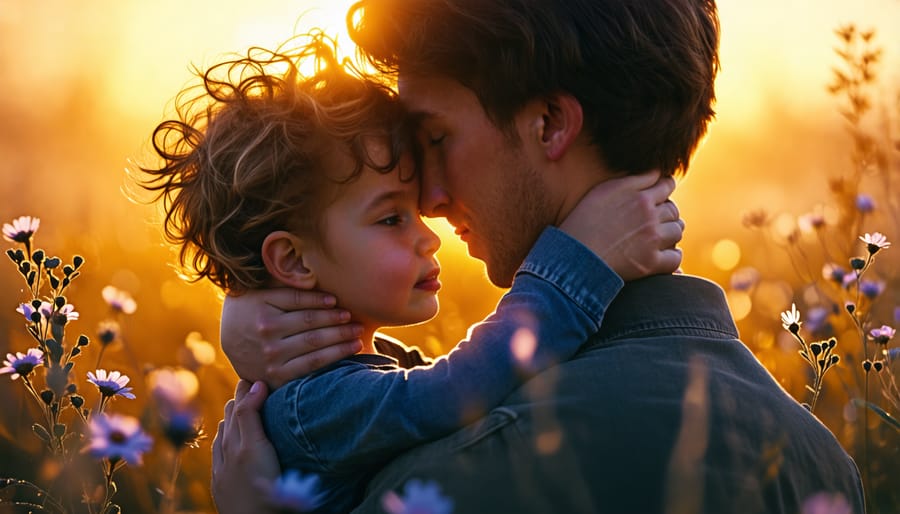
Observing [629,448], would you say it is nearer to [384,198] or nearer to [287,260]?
[384,198]

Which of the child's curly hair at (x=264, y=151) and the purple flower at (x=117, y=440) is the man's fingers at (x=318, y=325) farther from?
the purple flower at (x=117, y=440)

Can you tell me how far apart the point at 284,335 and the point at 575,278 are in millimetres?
771

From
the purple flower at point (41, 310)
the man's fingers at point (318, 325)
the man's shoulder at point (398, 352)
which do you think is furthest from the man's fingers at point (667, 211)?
the purple flower at point (41, 310)

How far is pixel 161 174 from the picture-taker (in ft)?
9.75

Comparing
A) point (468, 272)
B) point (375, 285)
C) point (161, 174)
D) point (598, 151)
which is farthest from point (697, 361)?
point (468, 272)

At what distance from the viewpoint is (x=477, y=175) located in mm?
2707

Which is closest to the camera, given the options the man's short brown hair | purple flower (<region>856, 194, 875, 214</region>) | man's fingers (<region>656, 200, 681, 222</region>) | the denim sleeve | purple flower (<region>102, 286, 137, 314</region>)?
the denim sleeve

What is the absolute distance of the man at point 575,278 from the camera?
1.84m

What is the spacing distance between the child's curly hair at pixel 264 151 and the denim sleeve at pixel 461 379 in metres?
0.54

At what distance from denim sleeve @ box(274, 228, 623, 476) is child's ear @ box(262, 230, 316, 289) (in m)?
0.40

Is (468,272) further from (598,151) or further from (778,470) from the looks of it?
(778,470)

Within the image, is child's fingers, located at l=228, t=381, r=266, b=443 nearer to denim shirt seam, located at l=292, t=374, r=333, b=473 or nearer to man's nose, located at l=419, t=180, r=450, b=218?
denim shirt seam, located at l=292, t=374, r=333, b=473

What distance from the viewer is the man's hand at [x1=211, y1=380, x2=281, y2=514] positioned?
2217 mm

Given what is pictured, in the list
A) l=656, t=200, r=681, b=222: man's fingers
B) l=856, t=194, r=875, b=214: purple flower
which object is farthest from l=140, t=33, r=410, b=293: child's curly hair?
l=856, t=194, r=875, b=214: purple flower
